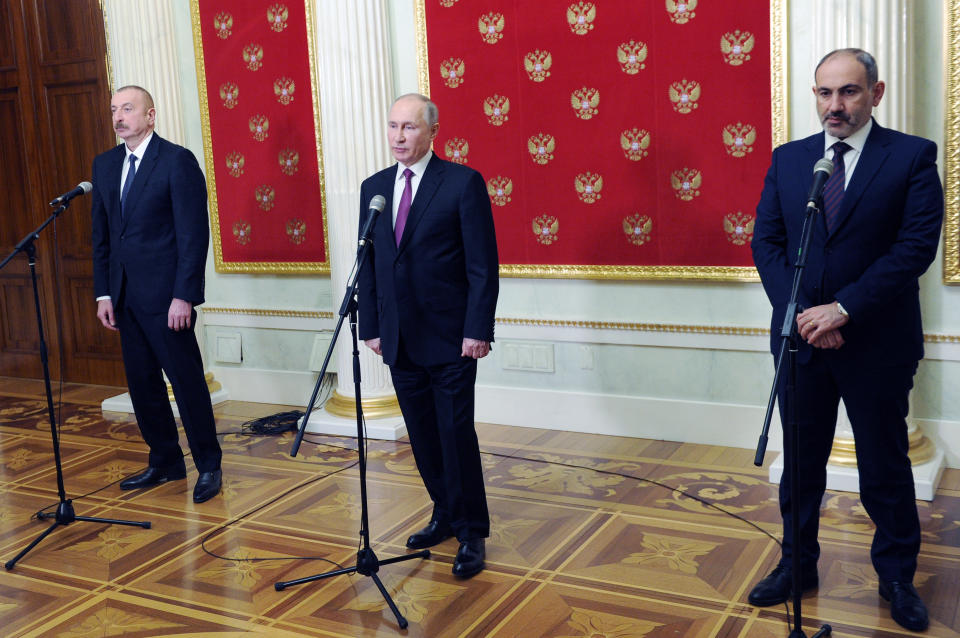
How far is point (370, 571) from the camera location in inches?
118

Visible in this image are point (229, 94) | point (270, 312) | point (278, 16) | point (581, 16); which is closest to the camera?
point (581, 16)

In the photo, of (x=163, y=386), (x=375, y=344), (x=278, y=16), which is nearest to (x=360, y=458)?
(x=375, y=344)

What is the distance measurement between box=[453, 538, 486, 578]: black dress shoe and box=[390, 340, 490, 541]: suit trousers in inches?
1.1

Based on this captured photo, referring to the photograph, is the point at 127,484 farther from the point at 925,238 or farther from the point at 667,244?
the point at 925,238

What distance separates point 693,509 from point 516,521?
0.68 m

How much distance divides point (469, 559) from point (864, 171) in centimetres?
169

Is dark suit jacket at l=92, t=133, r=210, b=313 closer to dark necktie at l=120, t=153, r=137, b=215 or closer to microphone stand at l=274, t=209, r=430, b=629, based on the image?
dark necktie at l=120, t=153, r=137, b=215

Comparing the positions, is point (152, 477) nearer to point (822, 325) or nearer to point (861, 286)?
point (822, 325)

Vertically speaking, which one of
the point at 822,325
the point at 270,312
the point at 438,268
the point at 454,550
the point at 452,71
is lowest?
the point at 454,550

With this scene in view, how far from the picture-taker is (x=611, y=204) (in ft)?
14.9

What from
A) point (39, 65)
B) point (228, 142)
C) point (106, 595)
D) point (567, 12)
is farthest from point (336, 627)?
point (39, 65)

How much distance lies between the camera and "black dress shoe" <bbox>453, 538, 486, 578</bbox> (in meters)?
3.10

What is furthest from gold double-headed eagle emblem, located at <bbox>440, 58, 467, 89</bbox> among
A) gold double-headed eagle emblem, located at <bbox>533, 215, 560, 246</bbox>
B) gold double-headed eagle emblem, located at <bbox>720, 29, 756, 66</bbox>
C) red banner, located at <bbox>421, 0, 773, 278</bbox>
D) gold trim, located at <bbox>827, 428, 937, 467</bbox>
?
gold trim, located at <bbox>827, 428, 937, 467</bbox>

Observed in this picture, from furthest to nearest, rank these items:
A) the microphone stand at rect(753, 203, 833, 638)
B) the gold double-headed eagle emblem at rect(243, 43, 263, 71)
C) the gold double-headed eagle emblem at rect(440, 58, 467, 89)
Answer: the gold double-headed eagle emblem at rect(243, 43, 263, 71) < the gold double-headed eagle emblem at rect(440, 58, 467, 89) < the microphone stand at rect(753, 203, 833, 638)
